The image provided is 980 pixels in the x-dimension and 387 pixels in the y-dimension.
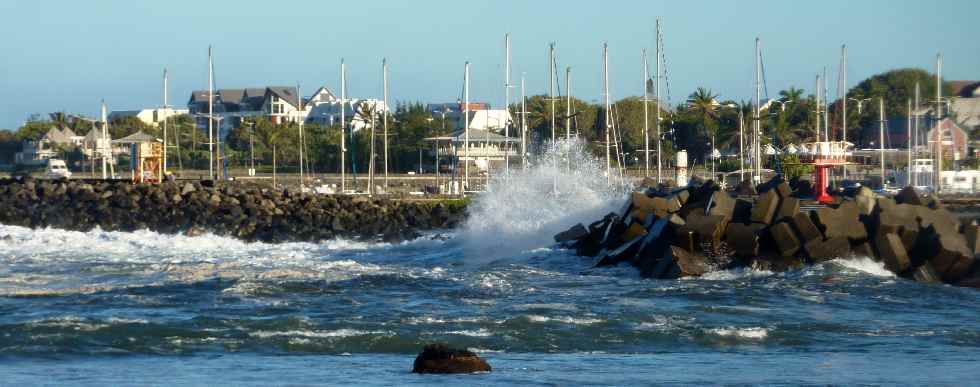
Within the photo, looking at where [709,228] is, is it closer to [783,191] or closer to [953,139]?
[783,191]

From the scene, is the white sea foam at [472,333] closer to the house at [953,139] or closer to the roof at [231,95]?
the house at [953,139]

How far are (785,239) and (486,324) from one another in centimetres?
689

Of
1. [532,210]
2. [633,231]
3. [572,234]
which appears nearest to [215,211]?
[532,210]

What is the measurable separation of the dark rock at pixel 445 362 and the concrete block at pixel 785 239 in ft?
31.6

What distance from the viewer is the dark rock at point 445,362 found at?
10844 millimetres

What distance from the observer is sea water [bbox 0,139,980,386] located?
11.2 m

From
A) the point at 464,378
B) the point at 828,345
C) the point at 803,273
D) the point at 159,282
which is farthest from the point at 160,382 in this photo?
the point at 803,273

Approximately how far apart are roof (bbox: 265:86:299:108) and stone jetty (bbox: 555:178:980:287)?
3941 inches

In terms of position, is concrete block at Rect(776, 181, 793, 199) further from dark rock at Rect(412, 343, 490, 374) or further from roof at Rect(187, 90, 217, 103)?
roof at Rect(187, 90, 217, 103)

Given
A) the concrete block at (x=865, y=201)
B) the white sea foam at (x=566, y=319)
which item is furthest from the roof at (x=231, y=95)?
the white sea foam at (x=566, y=319)

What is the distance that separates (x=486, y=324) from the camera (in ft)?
47.4

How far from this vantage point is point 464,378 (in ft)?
34.7

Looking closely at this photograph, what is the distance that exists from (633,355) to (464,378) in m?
2.57

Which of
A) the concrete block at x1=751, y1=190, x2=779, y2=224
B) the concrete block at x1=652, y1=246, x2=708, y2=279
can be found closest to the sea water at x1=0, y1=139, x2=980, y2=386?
the concrete block at x1=652, y1=246, x2=708, y2=279
